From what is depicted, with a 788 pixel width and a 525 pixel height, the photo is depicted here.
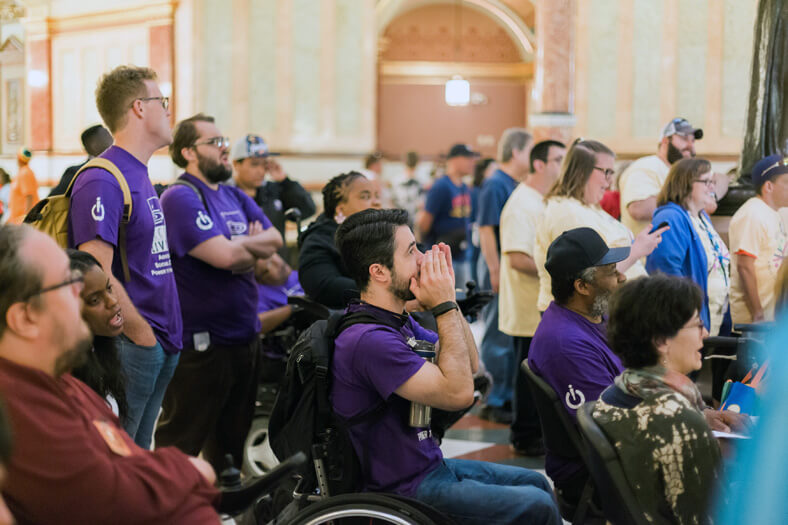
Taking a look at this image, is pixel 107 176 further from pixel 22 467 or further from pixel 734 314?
pixel 734 314

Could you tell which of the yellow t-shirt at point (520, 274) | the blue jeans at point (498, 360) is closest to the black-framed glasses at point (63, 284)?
the yellow t-shirt at point (520, 274)

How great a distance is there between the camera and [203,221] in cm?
377

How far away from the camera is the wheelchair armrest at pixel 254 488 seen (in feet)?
6.46

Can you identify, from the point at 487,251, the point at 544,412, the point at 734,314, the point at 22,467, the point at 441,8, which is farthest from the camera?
the point at 441,8

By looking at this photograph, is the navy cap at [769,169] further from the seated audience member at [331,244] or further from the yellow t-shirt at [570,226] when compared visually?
the seated audience member at [331,244]

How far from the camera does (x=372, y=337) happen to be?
2.51m

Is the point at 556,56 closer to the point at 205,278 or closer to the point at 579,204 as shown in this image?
the point at 579,204

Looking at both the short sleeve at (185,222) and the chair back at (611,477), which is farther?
the short sleeve at (185,222)

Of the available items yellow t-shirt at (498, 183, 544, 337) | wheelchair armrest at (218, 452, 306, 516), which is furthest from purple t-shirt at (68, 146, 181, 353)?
yellow t-shirt at (498, 183, 544, 337)

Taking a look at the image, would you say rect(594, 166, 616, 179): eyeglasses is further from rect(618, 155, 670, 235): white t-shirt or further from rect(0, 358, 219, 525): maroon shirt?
rect(0, 358, 219, 525): maroon shirt

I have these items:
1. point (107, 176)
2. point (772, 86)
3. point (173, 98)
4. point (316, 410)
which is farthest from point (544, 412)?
point (173, 98)

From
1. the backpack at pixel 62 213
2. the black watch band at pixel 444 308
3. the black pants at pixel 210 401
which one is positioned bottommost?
the black pants at pixel 210 401

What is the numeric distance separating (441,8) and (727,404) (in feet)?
56.4

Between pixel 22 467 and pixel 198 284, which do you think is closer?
pixel 22 467
